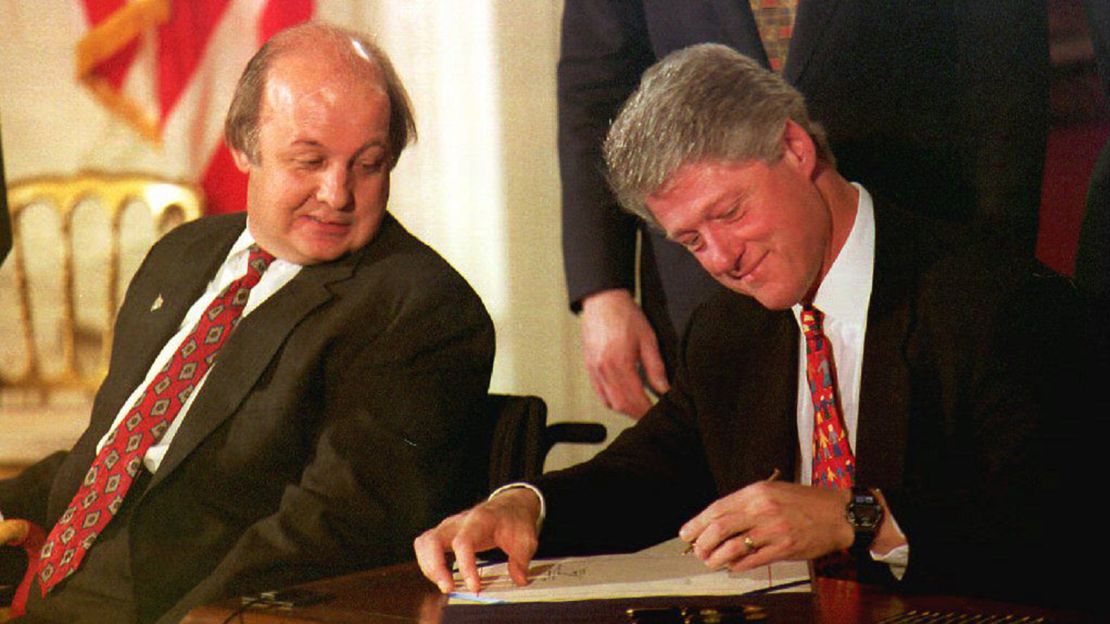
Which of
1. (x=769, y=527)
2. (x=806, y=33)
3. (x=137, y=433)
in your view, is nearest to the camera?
(x=769, y=527)

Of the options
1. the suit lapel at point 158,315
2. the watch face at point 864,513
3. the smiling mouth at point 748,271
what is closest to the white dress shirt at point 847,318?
the smiling mouth at point 748,271

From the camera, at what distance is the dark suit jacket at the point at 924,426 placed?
5.22 ft

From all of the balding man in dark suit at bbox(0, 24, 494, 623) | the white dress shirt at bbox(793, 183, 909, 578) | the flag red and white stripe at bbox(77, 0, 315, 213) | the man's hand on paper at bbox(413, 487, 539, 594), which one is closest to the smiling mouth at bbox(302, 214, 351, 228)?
the balding man in dark suit at bbox(0, 24, 494, 623)

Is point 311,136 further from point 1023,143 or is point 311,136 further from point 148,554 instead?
point 1023,143

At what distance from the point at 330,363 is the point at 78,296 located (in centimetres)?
75

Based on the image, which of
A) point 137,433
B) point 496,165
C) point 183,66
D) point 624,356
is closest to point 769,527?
point 624,356

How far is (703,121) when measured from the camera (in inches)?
70.4

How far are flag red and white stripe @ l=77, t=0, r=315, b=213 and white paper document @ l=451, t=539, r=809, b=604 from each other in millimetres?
1102

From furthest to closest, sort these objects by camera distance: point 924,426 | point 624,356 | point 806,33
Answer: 1. point 624,356
2. point 806,33
3. point 924,426

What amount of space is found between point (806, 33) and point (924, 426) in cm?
71

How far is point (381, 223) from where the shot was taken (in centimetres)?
229

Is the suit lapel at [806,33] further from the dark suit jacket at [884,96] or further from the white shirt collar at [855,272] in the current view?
the white shirt collar at [855,272]

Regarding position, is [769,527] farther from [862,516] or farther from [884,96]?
[884,96]

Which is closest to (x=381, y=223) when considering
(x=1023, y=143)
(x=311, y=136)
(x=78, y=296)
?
(x=311, y=136)
